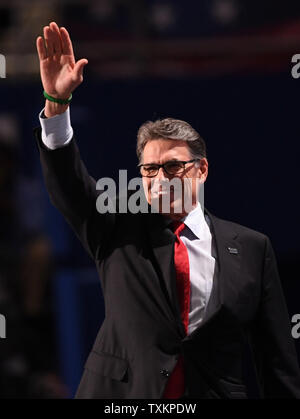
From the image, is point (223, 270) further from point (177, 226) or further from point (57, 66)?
point (57, 66)

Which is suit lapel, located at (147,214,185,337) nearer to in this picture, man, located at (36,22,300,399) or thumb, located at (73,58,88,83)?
man, located at (36,22,300,399)

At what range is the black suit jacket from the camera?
7.09 feet

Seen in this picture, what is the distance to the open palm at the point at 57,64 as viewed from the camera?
2117 millimetres

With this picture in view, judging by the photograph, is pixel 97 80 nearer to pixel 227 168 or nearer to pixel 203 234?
pixel 227 168

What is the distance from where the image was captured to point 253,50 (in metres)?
5.01

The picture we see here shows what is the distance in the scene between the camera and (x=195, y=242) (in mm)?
2279

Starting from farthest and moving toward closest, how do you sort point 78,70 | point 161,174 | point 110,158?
point 110,158
point 161,174
point 78,70

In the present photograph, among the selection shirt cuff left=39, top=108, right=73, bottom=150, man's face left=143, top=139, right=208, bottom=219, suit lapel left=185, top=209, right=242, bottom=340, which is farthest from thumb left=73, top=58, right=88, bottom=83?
suit lapel left=185, top=209, right=242, bottom=340

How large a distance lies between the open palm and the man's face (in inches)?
11.4

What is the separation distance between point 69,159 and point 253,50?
121 inches

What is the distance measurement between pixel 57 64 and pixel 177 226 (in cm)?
57

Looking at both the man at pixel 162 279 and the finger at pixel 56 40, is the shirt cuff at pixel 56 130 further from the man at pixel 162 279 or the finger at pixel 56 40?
the finger at pixel 56 40

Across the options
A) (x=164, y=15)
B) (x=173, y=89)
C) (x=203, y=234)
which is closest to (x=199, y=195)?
(x=203, y=234)

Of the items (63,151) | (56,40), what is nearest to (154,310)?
(63,151)
